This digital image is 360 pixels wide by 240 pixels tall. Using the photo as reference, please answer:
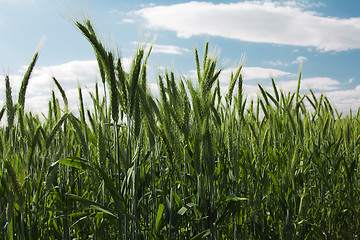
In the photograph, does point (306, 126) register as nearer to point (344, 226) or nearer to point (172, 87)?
point (344, 226)

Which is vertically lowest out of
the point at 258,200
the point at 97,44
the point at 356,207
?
the point at 356,207

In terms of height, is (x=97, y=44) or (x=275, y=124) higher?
(x=97, y=44)

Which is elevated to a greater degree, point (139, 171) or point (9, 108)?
point (9, 108)

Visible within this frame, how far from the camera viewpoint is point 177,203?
156cm

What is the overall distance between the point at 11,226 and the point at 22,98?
0.51m

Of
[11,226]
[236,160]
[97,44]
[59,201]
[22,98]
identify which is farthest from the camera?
[59,201]

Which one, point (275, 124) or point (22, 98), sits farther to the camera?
point (275, 124)

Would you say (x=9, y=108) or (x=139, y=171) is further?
(x=139, y=171)

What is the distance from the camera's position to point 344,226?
9.04 ft

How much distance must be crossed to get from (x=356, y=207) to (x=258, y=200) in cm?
127

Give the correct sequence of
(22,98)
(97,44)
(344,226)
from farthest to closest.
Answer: (344,226) → (22,98) → (97,44)

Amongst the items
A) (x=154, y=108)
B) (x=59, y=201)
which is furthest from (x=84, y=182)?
(x=154, y=108)

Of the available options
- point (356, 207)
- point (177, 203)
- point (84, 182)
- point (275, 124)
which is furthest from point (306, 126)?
point (84, 182)

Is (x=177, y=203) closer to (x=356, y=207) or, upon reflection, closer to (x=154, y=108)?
(x=154, y=108)
